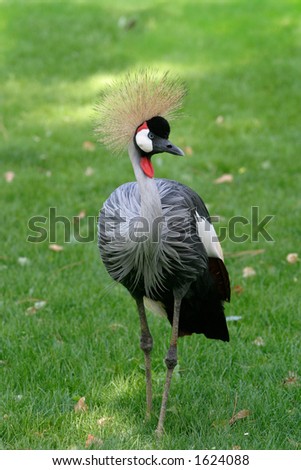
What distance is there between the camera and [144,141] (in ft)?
11.6

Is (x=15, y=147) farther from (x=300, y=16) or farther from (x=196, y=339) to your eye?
(x=300, y=16)

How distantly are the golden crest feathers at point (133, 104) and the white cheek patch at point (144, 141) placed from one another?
0.06 metres

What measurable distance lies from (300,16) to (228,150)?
17.8 feet

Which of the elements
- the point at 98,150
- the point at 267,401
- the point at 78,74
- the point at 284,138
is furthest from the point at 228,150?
the point at 267,401

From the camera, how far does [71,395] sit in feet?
14.1

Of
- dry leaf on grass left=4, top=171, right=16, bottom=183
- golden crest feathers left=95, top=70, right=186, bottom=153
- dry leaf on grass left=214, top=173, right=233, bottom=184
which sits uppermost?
dry leaf on grass left=4, top=171, right=16, bottom=183

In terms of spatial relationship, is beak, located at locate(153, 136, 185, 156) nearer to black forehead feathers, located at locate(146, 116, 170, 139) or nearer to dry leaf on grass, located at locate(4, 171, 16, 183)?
black forehead feathers, located at locate(146, 116, 170, 139)

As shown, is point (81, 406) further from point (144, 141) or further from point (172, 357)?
A: point (144, 141)

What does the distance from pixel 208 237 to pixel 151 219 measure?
23.3 inches

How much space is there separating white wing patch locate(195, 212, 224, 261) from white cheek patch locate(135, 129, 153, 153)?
54cm

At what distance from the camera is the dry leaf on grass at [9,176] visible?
7903 millimetres

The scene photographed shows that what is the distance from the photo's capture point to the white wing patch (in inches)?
154

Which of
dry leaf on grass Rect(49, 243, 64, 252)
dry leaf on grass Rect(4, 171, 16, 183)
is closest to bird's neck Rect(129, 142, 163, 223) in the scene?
dry leaf on grass Rect(49, 243, 64, 252)

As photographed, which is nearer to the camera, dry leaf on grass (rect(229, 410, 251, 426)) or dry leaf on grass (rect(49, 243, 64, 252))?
dry leaf on grass (rect(229, 410, 251, 426))
